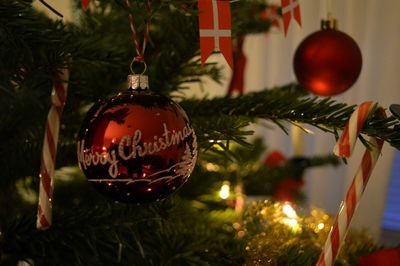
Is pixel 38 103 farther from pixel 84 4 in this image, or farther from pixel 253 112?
pixel 253 112

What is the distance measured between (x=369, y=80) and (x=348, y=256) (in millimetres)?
938

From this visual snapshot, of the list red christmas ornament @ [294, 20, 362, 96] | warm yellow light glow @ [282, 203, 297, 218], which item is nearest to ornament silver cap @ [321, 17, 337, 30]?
red christmas ornament @ [294, 20, 362, 96]

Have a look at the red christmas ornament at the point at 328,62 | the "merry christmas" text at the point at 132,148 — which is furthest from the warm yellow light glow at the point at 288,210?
the "merry christmas" text at the point at 132,148

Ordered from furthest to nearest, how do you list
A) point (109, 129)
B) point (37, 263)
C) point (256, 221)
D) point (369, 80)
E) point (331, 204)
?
point (331, 204)
point (369, 80)
point (256, 221)
point (37, 263)
point (109, 129)

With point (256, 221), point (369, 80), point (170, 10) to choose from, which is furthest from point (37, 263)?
point (369, 80)

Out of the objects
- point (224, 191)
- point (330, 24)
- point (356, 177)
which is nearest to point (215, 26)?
point (356, 177)

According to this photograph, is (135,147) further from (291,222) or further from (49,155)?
(291,222)

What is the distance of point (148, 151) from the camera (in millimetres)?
394

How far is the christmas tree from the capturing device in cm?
48

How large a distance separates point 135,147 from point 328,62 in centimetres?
37

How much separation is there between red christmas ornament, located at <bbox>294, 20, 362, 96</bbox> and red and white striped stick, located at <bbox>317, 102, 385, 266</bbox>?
224 millimetres

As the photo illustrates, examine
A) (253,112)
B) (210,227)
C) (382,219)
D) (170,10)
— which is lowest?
(382,219)

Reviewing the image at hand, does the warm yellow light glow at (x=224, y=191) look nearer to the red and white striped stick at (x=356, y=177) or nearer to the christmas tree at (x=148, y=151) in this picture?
the christmas tree at (x=148, y=151)

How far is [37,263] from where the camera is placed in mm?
515
